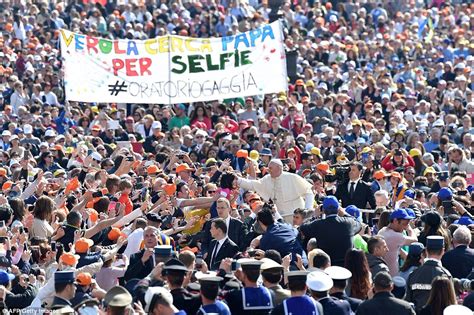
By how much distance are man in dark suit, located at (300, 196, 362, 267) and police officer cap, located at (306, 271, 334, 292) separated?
8.14 ft

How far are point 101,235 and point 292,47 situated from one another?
55.6 feet

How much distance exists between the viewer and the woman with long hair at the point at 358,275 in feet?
42.0

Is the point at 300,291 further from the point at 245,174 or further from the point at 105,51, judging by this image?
the point at 105,51

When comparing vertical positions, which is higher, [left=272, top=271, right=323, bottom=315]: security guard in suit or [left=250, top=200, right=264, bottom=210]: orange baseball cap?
[left=272, top=271, right=323, bottom=315]: security guard in suit

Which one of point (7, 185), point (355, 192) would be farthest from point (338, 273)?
point (7, 185)

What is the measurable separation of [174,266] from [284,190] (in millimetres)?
5420

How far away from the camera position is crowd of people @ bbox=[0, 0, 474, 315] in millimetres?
12281

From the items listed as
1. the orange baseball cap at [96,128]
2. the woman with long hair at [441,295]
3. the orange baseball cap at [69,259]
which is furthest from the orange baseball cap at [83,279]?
the orange baseball cap at [96,128]

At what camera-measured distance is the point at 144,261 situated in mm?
13641

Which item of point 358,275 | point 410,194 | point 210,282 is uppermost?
point 210,282

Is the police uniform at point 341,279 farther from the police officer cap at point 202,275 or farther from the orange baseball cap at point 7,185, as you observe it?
the orange baseball cap at point 7,185

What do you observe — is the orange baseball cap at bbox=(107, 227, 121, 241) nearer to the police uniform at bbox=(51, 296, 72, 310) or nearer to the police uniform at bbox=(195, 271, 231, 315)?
the police uniform at bbox=(51, 296, 72, 310)

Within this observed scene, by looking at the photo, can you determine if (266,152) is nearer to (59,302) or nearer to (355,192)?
(355,192)

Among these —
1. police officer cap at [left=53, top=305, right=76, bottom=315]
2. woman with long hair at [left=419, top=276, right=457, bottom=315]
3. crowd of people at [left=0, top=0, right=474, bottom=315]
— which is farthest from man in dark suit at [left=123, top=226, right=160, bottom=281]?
woman with long hair at [left=419, top=276, right=457, bottom=315]
